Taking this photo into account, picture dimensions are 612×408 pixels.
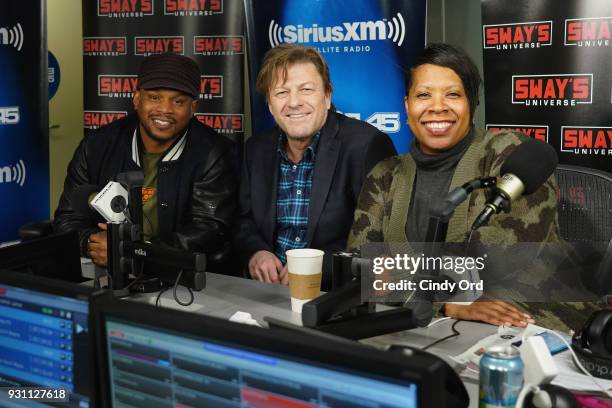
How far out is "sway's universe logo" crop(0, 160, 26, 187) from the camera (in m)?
4.18

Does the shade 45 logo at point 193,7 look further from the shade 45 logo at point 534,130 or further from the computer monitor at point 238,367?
the computer monitor at point 238,367

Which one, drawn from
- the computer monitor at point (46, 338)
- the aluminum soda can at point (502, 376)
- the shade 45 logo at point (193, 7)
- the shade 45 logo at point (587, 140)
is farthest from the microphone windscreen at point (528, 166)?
the shade 45 logo at point (193, 7)

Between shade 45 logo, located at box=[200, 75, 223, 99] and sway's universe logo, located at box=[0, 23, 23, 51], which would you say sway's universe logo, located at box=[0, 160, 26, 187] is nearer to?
sway's universe logo, located at box=[0, 23, 23, 51]

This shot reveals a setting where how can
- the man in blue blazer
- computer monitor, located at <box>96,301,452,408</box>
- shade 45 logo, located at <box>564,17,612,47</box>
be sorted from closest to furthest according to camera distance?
computer monitor, located at <box>96,301,452,408</box> < the man in blue blazer < shade 45 logo, located at <box>564,17,612,47</box>

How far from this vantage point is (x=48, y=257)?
6.73 feet

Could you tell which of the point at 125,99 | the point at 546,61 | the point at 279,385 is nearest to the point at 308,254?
the point at 279,385

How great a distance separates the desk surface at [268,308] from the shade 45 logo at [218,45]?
2133mm

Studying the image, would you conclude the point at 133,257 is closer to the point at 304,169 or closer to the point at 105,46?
the point at 304,169

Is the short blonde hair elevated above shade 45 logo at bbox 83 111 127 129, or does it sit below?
above

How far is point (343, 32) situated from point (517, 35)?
90 cm

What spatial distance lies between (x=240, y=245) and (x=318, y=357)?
2.04 metres

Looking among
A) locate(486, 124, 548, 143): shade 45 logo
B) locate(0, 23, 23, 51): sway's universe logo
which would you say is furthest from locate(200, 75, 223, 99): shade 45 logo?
locate(486, 124, 548, 143): shade 45 logo

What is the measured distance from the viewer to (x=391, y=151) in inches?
120

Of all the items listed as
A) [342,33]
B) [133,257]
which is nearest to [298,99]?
[133,257]
